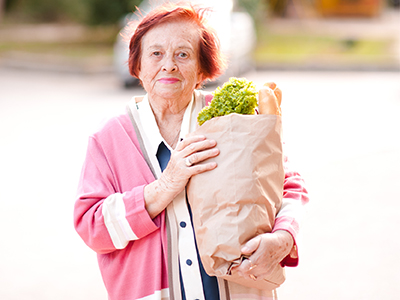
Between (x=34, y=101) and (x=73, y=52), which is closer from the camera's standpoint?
(x=34, y=101)

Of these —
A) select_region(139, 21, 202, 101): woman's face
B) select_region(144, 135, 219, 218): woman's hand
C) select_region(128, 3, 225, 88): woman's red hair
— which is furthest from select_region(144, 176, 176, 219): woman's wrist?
select_region(128, 3, 225, 88): woman's red hair

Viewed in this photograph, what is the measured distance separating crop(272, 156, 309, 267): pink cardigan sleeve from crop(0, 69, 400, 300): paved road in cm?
187

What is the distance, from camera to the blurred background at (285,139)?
13.4 feet

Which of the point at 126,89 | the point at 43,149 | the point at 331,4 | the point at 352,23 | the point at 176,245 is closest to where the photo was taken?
the point at 176,245

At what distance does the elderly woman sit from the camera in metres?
1.92

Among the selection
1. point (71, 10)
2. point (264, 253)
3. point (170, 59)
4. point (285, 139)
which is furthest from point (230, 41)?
point (71, 10)

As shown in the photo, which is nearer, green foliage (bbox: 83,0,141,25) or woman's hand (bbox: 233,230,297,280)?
woman's hand (bbox: 233,230,297,280)

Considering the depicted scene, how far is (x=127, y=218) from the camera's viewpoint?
1924mm

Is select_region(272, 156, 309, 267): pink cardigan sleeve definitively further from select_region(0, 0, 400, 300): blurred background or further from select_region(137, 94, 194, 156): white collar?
select_region(0, 0, 400, 300): blurred background

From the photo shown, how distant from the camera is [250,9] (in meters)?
16.2

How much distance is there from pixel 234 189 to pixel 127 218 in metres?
0.44

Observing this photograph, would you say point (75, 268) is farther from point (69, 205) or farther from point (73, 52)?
point (73, 52)

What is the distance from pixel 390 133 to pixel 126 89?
5.76 m

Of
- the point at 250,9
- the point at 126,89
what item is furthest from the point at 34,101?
the point at 250,9
